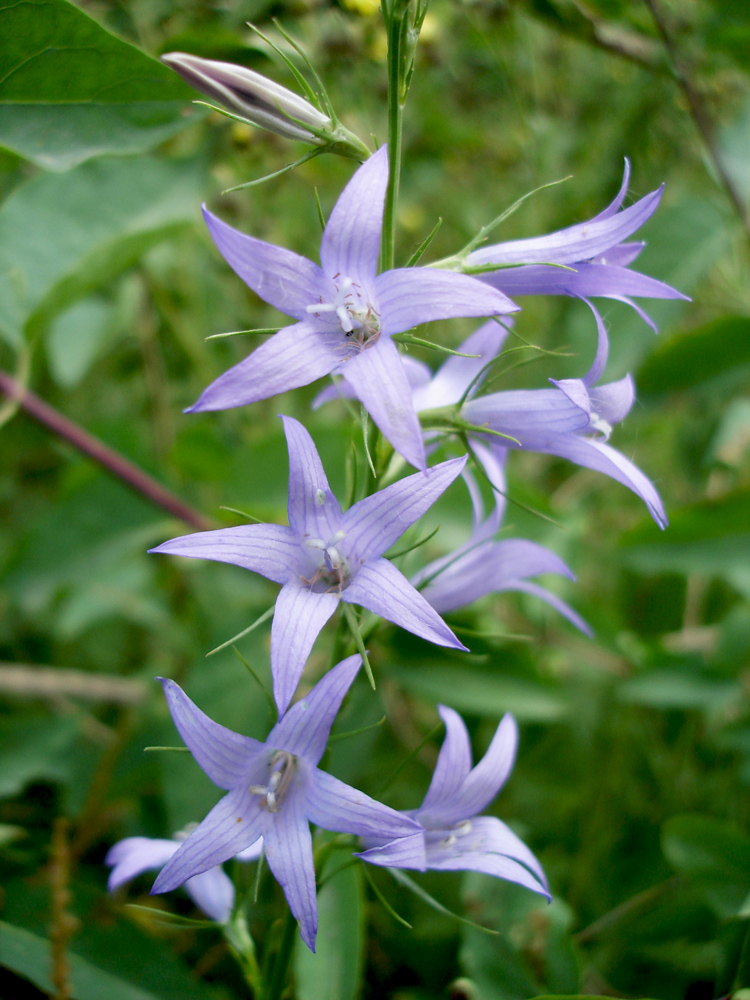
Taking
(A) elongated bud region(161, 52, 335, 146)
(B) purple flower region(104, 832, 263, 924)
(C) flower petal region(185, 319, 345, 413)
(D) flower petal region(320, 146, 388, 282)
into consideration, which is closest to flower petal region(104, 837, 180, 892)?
(B) purple flower region(104, 832, 263, 924)

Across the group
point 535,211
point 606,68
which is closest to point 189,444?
point 535,211

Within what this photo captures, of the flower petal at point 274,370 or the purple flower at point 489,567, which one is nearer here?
the flower petal at point 274,370

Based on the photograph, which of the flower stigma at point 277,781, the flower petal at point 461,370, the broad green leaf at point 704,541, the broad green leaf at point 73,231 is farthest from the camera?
the broad green leaf at point 704,541

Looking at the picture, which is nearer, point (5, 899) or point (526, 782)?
point (5, 899)

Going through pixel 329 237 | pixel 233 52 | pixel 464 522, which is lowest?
pixel 464 522

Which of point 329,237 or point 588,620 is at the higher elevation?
point 329,237

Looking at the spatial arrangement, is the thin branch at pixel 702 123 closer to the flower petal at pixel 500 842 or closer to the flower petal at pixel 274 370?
the flower petal at pixel 274 370

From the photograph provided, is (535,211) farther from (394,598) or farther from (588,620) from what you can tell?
(394,598)

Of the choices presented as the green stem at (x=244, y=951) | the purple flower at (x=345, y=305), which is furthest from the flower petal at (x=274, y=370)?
the green stem at (x=244, y=951)

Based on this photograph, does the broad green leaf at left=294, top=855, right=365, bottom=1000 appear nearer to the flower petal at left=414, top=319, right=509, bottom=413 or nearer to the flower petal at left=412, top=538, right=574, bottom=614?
the flower petal at left=412, top=538, right=574, bottom=614
